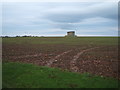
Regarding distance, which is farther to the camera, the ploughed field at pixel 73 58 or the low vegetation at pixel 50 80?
the ploughed field at pixel 73 58

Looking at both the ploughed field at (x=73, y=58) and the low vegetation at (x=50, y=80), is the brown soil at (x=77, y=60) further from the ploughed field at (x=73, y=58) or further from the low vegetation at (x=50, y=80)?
the low vegetation at (x=50, y=80)

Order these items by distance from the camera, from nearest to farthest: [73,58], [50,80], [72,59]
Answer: [50,80] → [72,59] → [73,58]

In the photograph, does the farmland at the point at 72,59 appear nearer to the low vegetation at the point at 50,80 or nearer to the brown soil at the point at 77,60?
the brown soil at the point at 77,60

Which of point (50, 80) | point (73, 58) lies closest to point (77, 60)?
point (73, 58)

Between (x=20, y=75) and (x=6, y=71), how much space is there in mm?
2284

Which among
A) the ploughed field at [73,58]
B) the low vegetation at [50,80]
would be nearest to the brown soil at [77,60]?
the ploughed field at [73,58]

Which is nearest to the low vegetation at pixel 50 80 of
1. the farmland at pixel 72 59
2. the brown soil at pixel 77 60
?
the farmland at pixel 72 59

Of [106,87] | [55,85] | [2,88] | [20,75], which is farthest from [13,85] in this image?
[106,87]

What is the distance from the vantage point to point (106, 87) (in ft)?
42.4

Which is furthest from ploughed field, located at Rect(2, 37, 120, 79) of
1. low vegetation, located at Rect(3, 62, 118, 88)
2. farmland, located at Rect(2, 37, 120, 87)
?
low vegetation, located at Rect(3, 62, 118, 88)

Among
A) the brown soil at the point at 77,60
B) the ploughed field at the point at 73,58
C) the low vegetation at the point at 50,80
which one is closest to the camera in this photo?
the low vegetation at the point at 50,80

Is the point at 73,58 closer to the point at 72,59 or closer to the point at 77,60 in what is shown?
the point at 72,59

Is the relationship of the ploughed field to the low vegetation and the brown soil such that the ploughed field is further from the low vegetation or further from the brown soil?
the low vegetation

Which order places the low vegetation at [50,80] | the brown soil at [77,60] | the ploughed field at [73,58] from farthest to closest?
the ploughed field at [73,58] < the brown soil at [77,60] < the low vegetation at [50,80]
